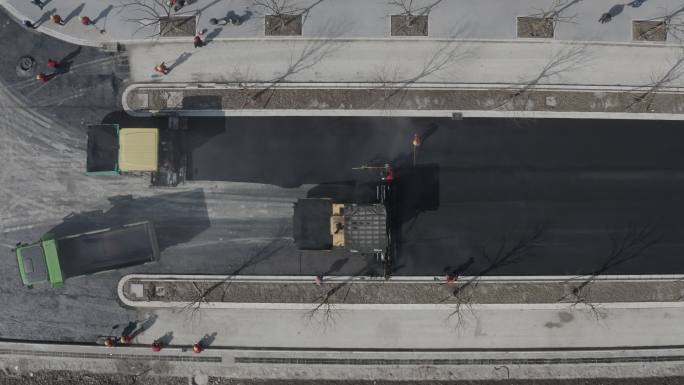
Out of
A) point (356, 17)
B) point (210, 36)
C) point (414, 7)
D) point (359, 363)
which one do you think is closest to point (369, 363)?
point (359, 363)

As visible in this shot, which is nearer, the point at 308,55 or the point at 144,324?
the point at 144,324

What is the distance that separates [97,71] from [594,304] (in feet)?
108

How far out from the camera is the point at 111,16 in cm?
2662

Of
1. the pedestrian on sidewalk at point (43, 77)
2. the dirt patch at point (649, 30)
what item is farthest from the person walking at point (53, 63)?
the dirt patch at point (649, 30)

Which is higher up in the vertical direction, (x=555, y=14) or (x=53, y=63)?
(x=555, y=14)

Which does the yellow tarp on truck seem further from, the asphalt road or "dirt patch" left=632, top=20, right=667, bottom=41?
"dirt patch" left=632, top=20, right=667, bottom=41

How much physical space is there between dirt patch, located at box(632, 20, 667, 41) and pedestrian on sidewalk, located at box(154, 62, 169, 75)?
93.4 ft

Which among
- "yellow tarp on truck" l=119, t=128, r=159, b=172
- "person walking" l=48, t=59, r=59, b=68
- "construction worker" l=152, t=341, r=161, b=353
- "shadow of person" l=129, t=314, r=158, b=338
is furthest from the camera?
"person walking" l=48, t=59, r=59, b=68

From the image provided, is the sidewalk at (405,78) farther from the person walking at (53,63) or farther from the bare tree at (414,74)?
the person walking at (53,63)

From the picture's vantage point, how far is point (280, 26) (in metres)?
26.5

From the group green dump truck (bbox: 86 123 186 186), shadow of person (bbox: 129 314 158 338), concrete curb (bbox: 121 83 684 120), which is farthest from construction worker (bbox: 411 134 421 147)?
shadow of person (bbox: 129 314 158 338)

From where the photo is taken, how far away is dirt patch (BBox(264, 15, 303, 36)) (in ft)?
86.9

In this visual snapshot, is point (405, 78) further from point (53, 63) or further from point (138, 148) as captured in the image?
point (53, 63)

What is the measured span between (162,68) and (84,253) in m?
11.6
